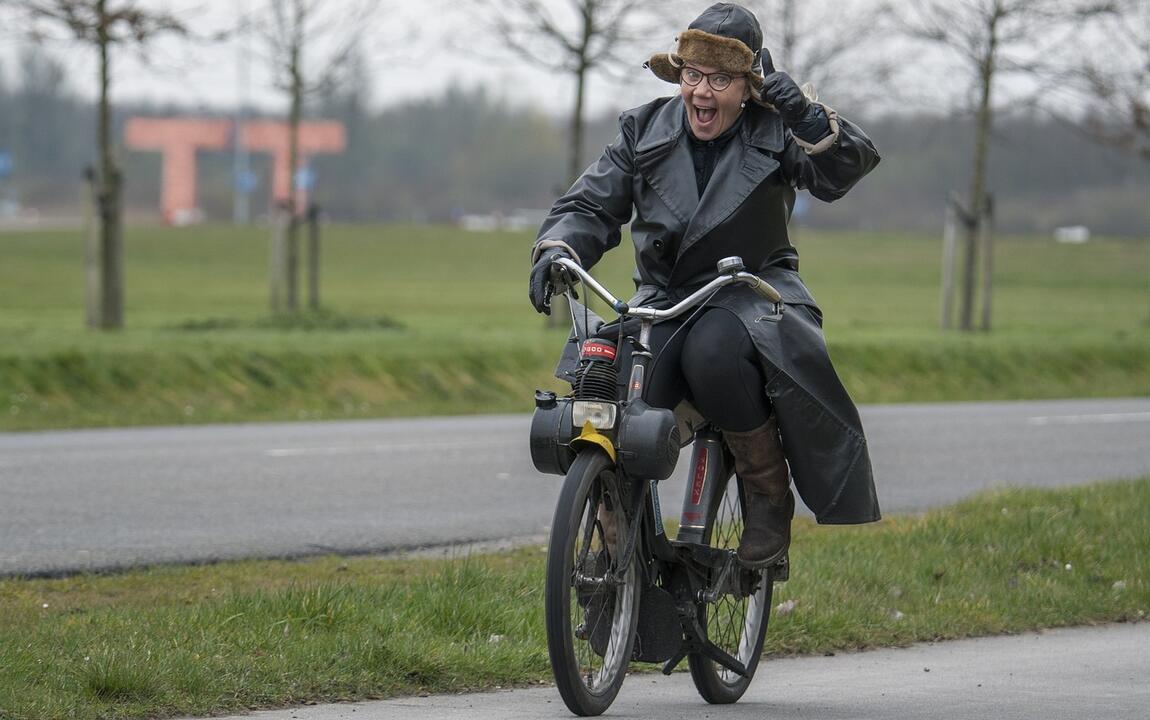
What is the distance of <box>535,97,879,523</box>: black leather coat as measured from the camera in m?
5.03

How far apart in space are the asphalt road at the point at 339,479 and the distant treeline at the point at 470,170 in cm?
5182

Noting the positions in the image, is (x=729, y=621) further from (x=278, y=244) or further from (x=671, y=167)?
(x=278, y=244)

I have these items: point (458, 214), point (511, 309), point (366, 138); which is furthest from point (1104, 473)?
point (366, 138)

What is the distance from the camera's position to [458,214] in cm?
10081

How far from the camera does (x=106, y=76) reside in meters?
19.5

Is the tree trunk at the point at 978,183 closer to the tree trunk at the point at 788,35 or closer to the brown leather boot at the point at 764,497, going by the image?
the tree trunk at the point at 788,35

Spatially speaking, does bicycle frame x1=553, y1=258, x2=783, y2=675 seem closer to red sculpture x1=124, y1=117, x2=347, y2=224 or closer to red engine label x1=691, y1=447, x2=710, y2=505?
red engine label x1=691, y1=447, x2=710, y2=505

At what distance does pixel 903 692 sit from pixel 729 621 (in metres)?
0.59

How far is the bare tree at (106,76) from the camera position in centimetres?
1866

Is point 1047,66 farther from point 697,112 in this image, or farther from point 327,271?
point 327,271

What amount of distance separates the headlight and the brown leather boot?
523mm

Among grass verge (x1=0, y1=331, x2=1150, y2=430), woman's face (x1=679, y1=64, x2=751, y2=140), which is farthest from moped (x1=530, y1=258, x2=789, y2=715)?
grass verge (x1=0, y1=331, x2=1150, y2=430)

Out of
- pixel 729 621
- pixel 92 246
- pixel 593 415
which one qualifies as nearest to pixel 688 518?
pixel 729 621

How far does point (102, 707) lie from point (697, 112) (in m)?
2.30
